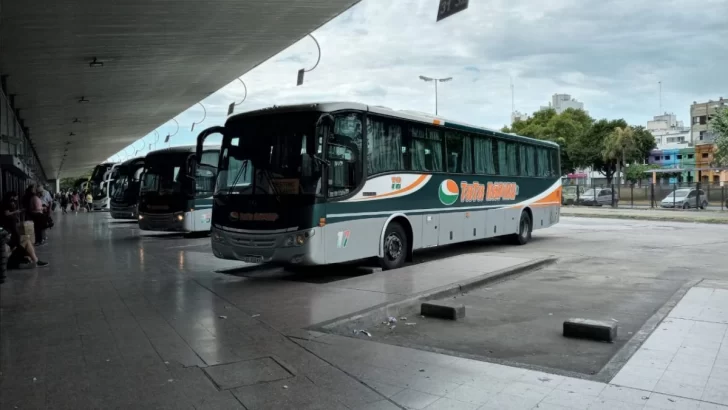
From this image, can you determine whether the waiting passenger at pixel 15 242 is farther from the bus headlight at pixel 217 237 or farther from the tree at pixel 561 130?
the tree at pixel 561 130

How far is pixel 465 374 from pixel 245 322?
3.15 m

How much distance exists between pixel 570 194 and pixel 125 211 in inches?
1464

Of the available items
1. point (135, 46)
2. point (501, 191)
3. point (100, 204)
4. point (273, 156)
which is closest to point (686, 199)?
point (501, 191)

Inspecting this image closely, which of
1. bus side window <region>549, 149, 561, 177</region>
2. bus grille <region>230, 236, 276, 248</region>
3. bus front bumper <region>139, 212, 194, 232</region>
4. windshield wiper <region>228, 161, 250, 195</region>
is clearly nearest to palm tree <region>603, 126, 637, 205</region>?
bus side window <region>549, 149, 561, 177</region>

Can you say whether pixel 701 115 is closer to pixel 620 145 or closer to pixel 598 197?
pixel 620 145

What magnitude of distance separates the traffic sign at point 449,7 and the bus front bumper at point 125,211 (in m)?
24.0

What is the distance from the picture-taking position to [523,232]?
18.3 metres

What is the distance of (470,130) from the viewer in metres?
15.1

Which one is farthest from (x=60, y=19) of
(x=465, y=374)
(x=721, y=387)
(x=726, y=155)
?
(x=726, y=155)

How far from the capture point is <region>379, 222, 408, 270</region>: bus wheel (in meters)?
11.9

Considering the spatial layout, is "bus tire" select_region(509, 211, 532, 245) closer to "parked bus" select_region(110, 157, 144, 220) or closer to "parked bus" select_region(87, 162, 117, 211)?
"parked bus" select_region(110, 157, 144, 220)

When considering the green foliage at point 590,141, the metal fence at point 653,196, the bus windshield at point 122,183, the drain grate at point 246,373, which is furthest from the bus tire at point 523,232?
the green foliage at point 590,141

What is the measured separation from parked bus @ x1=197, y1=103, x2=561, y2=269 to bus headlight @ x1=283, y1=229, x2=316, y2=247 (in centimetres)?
2


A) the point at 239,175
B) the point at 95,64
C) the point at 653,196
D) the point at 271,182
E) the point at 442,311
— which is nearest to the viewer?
the point at 442,311
